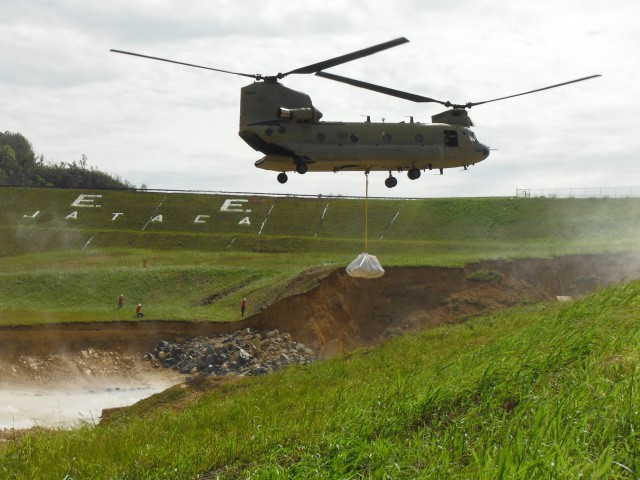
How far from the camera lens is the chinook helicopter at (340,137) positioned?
85.5 ft

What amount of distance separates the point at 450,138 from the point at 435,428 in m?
18.1

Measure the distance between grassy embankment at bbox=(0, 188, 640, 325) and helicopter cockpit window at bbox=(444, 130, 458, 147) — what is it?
663 inches

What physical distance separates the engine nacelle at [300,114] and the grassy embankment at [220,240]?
685 inches

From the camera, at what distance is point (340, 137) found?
27.0 meters

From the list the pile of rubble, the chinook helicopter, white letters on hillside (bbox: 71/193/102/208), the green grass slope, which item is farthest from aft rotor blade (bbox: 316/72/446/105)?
white letters on hillside (bbox: 71/193/102/208)

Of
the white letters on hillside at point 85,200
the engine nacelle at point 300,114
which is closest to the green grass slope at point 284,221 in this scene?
the white letters on hillside at point 85,200

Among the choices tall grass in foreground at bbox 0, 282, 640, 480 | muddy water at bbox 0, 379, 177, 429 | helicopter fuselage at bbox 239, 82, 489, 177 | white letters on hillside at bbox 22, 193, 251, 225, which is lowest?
muddy water at bbox 0, 379, 177, 429

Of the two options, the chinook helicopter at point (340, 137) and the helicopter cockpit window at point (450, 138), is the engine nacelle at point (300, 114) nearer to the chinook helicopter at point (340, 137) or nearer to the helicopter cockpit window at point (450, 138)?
the chinook helicopter at point (340, 137)

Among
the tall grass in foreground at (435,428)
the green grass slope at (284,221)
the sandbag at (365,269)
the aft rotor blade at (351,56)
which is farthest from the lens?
the green grass slope at (284,221)

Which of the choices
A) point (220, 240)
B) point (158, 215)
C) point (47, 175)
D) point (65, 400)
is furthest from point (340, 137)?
point (47, 175)

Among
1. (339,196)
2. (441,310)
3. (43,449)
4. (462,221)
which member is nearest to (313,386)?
(43,449)

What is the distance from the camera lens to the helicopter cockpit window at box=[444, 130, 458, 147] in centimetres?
2838

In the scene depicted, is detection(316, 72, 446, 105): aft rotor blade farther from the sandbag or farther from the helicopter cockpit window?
the sandbag

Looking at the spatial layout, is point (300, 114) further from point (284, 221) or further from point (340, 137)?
point (284, 221)
